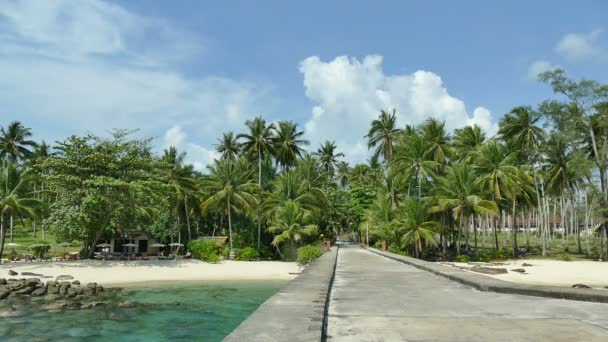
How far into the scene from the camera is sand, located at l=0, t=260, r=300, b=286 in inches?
1078

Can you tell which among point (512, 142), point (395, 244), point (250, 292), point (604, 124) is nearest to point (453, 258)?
point (395, 244)

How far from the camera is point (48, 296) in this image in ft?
65.2

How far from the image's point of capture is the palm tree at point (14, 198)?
3203 cm

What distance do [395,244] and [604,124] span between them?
19.6 m

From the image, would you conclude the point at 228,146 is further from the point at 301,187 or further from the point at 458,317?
the point at 458,317

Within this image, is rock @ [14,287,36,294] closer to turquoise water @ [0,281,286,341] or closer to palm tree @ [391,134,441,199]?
turquoise water @ [0,281,286,341]

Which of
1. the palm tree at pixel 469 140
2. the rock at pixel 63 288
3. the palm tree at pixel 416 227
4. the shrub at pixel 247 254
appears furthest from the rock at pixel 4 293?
the palm tree at pixel 469 140

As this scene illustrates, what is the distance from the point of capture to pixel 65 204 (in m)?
29.8

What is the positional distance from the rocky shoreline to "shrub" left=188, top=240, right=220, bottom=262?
13.5 metres

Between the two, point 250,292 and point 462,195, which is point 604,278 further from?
point 250,292

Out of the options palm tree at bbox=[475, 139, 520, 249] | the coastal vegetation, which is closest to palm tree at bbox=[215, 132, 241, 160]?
the coastal vegetation

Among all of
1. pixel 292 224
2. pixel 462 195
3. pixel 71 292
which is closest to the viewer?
pixel 71 292

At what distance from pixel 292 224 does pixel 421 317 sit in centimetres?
3160

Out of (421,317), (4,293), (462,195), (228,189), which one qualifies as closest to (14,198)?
(4,293)
